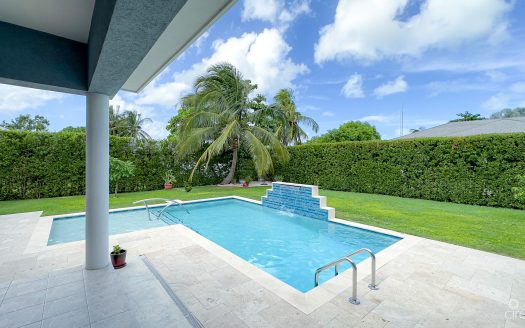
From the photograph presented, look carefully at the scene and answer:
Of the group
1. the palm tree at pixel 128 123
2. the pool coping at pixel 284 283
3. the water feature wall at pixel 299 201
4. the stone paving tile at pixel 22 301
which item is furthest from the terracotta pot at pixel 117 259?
the palm tree at pixel 128 123

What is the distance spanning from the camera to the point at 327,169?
50.9 ft

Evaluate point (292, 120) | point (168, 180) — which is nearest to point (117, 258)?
point (168, 180)

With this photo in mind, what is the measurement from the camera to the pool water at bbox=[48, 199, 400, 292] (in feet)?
18.8

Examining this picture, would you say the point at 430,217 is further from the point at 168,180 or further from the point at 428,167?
the point at 168,180

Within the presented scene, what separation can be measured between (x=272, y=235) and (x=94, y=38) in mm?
6419

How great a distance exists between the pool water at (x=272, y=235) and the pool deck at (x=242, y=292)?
3.59ft

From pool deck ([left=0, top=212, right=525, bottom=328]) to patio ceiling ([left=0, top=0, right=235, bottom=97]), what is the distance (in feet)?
9.99

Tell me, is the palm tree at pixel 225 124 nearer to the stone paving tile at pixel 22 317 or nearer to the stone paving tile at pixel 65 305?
the stone paving tile at pixel 65 305

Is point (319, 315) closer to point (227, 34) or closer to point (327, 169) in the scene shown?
point (327, 169)

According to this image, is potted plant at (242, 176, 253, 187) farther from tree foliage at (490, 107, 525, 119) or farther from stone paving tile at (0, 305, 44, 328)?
tree foliage at (490, 107, 525, 119)

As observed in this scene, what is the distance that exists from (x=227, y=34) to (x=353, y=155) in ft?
36.3

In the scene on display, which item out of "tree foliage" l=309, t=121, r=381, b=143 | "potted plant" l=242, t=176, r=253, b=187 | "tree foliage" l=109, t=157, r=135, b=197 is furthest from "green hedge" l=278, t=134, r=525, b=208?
"tree foliage" l=309, t=121, r=381, b=143

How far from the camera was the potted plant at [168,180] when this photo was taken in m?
15.5

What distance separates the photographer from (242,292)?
375 centimetres
